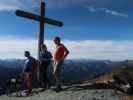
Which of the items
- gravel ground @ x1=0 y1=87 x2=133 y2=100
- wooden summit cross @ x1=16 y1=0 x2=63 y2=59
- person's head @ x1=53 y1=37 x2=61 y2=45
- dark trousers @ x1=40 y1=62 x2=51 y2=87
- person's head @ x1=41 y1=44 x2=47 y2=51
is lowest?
gravel ground @ x1=0 y1=87 x2=133 y2=100

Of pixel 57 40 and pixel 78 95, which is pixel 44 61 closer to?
pixel 57 40

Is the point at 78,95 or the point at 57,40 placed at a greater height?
the point at 57,40

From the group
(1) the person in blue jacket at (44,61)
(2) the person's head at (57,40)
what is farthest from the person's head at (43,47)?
(2) the person's head at (57,40)

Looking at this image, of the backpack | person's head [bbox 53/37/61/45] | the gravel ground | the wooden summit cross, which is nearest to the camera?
the gravel ground

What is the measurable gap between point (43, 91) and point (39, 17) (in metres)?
4.18

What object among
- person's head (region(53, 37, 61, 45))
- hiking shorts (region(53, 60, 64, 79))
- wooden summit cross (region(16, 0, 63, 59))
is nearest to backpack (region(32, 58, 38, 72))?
wooden summit cross (region(16, 0, 63, 59))

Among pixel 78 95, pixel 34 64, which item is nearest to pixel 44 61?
pixel 34 64

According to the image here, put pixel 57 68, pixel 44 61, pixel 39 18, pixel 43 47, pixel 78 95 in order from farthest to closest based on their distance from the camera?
pixel 39 18
pixel 44 61
pixel 43 47
pixel 57 68
pixel 78 95

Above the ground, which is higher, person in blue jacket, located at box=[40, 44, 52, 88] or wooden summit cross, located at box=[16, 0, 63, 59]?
wooden summit cross, located at box=[16, 0, 63, 59]

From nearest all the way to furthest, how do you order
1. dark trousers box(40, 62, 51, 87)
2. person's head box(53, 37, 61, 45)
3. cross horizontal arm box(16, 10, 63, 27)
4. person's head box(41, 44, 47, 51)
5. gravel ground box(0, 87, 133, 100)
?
gravel ground box(0, 87, 133, 100), person's head box(53, 37, 61, 45), person's head box(41, 44, 47, 51), dark trousers box(40, 62, 51, 87), cross horizontal arm box(16, 10, 63, 27)

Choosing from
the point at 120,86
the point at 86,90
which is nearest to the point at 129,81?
the point at 120,86

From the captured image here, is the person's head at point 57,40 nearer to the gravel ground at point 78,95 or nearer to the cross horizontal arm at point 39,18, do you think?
the gravel ground at point 78,95

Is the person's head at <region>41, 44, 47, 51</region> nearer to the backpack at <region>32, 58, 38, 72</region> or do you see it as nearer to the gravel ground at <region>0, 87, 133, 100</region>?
the backpack at <region>32, 58, 38, 72</region>

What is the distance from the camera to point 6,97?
1962 centimetres
